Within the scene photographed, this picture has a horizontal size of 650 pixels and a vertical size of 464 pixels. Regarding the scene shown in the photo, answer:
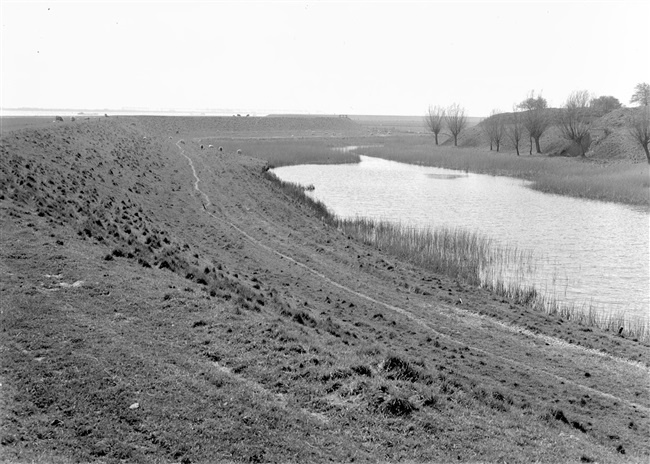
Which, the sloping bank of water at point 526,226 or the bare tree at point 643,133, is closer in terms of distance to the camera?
the sloping bank of water at point 526,226

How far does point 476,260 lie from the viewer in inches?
1054

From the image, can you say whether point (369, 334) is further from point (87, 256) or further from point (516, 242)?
point (516, 242)

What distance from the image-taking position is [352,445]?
802 cm

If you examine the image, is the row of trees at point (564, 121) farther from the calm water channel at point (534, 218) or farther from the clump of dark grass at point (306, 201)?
the clump of dark grass at point (306, 201)

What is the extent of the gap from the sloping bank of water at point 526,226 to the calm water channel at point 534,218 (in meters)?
0.05

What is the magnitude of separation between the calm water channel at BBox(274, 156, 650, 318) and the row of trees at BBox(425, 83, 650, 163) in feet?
71.6

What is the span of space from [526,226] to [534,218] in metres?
3.33

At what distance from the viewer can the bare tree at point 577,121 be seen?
267 feet

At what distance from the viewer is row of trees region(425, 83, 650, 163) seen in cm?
7519

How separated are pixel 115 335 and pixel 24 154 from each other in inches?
723

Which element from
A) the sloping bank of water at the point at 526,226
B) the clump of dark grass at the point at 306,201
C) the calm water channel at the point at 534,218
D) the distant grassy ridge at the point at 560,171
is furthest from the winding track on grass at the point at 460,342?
the distant grassy ridge at the point at 560,171

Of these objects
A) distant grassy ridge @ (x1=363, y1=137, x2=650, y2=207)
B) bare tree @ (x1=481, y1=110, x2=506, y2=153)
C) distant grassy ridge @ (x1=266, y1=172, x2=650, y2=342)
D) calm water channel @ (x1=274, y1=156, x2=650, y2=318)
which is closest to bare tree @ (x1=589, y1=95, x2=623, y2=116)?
bare tree @ (x1=481, y1=110, x2=506, y2=153)

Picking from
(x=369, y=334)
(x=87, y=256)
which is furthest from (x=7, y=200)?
(x=369, y=334)

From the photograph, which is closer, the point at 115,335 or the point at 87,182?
the point at 115,335
